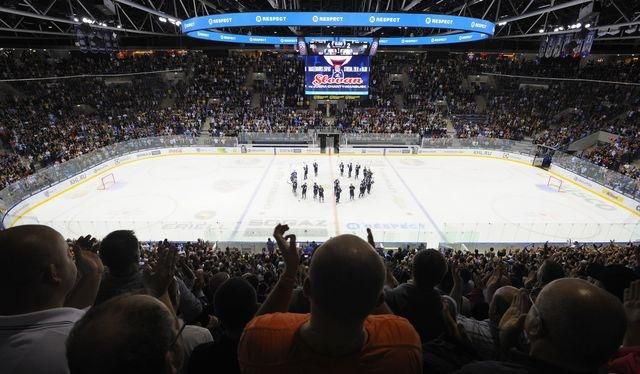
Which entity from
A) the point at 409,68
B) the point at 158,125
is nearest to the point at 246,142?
the point at 158,125

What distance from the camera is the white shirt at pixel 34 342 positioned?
1713 mm

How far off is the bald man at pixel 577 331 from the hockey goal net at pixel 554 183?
83.3ft

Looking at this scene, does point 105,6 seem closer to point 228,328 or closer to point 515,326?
point 228,328

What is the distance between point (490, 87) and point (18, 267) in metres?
46.5

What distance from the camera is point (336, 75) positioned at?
30875mm

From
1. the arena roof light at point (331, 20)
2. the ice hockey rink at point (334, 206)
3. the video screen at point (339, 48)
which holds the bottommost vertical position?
the ice hockey rink at point (334, 206)

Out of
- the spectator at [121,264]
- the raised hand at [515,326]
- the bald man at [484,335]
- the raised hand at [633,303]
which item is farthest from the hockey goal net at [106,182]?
the raised hand at [633,303]

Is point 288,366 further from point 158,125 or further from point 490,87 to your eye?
point 490,87

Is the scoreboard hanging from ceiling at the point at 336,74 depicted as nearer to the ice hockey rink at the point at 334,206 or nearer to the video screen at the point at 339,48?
the video screen at the point at 339,48

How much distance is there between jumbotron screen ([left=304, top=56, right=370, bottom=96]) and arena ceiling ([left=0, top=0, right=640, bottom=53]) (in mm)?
3017

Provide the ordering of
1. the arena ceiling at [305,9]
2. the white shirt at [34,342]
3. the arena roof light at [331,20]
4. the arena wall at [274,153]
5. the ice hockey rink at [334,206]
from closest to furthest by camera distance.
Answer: the white shirt at [34,342] < the ice hockey rink at [334,206] < the arena roof light at [331,20] < the arena ceiling at [305,9] < the arena wall at [274,153]

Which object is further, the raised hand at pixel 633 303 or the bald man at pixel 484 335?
the bald man at pixel 484 335

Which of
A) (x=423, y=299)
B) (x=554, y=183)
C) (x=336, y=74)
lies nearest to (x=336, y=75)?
(x=336, y=74)

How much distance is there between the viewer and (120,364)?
4.07ft
